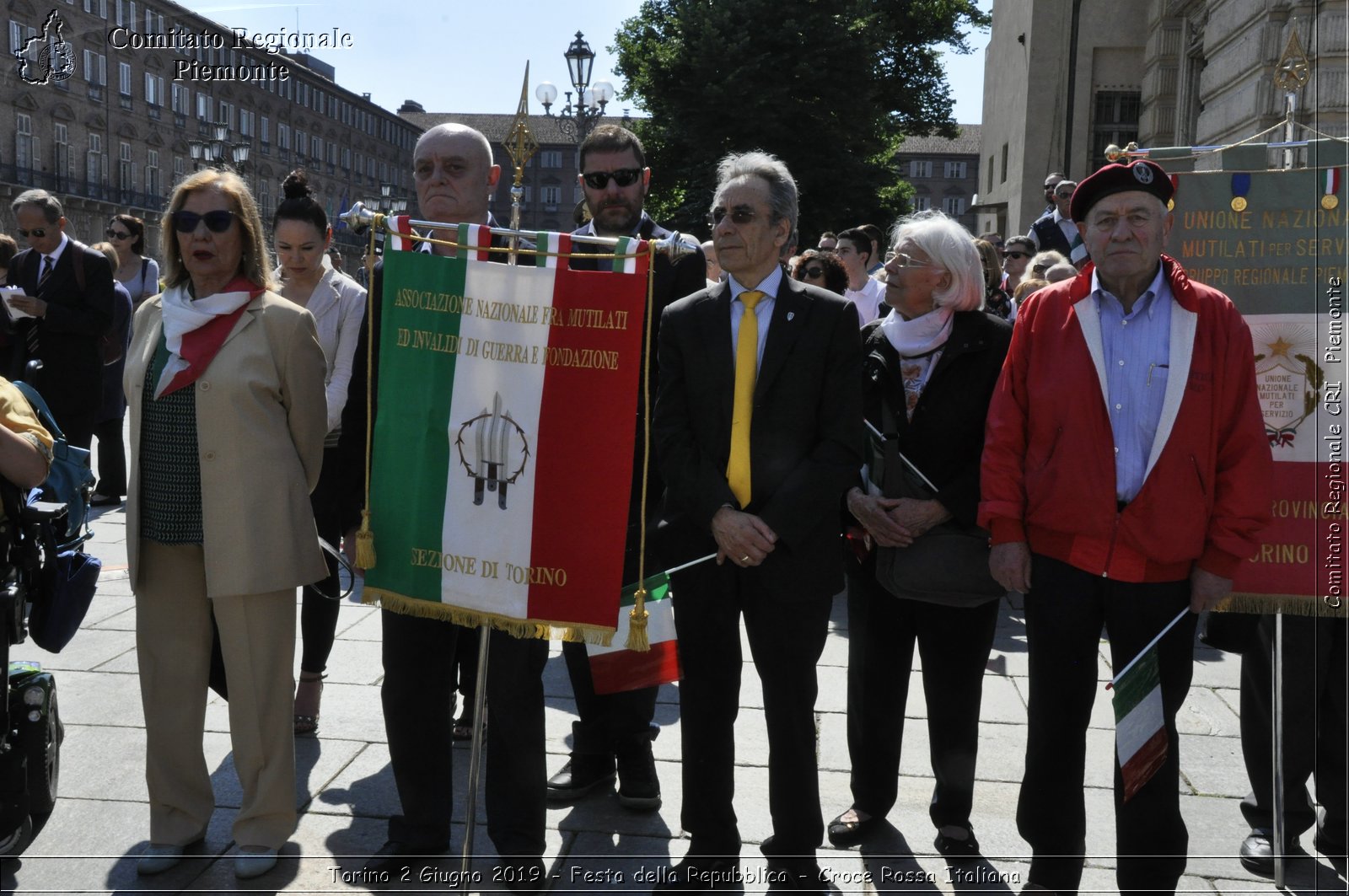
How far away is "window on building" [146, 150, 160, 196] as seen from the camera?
2367 inches

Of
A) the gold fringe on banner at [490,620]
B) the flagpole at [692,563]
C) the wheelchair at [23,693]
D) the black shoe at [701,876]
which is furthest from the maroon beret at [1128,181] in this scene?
the wheelchair at [23,693]

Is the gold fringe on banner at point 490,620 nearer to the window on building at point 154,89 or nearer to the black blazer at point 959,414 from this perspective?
the black blazer at point 959,414

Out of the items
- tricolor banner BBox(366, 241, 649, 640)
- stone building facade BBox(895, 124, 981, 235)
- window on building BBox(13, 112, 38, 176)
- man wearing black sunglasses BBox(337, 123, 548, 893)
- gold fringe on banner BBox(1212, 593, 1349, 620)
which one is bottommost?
man wearing black sunglasses BBox(337, 123, 548, 893)

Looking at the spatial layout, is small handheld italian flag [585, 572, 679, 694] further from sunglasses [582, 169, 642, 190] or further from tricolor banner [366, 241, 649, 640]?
sunglasses [582, 169, 642, 190]

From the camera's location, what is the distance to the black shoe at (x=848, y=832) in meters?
4.04

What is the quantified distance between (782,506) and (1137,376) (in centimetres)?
112

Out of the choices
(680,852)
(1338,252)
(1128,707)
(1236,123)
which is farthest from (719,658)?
(1236,123)

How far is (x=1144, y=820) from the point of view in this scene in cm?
348

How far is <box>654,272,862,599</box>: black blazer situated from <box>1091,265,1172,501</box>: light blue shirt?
748 millimetres

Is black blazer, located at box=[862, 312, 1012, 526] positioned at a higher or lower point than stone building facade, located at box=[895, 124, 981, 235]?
lower

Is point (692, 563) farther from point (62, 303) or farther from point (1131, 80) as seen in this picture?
point (1131, 80)

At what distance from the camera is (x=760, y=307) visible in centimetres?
367

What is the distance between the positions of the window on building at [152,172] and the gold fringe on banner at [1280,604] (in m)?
64.7

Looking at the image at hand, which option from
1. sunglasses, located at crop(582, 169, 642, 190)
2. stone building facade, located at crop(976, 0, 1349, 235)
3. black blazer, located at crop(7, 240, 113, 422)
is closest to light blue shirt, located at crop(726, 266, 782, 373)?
sunglasses, located at crop(582, 169, 642, 190)
